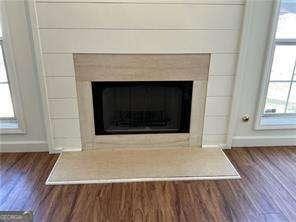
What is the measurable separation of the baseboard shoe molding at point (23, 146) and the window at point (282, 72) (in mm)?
2165

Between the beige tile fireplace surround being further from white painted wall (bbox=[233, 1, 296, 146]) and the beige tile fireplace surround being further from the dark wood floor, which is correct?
the dark wood floor

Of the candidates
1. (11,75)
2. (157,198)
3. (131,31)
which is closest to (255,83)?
(131,31)

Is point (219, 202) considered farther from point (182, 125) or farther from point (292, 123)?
point (292, 123)

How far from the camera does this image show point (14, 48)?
2266 mm

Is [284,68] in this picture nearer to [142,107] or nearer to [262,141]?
[262,141]

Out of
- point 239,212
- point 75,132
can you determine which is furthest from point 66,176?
point 239,212

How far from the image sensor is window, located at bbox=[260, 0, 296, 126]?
236 cm

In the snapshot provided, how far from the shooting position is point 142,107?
8.55 ft

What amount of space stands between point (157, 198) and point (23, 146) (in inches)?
56.5

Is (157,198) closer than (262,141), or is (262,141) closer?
(157,198)

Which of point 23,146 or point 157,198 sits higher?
point 23,146

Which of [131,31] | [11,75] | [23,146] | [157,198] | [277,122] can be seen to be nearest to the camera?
[157,198]

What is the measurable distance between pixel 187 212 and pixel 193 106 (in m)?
1.02

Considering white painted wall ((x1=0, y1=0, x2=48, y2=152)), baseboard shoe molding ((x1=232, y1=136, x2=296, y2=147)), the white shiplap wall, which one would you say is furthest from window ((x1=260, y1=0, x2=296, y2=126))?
white painted wall ((x1=0, y1=0, x2=48, y2=152))
